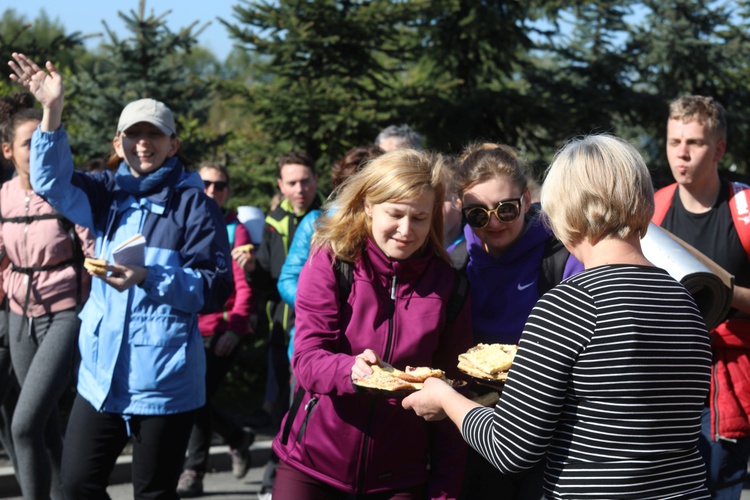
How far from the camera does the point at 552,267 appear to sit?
3.73 meters

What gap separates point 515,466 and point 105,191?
8.39 ft

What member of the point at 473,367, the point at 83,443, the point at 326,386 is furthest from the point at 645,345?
the point at 83,443

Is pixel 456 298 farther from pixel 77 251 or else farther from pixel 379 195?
pixel 77 251

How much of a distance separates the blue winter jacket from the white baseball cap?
214mm

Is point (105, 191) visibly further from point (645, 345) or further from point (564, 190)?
point (645, 345)

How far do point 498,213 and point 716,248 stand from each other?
4.26 feet

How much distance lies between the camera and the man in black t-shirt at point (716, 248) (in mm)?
4270

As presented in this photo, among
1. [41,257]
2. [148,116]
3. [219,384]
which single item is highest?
[148,116]

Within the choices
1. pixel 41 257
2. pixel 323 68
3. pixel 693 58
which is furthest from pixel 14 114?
pixel 693 58

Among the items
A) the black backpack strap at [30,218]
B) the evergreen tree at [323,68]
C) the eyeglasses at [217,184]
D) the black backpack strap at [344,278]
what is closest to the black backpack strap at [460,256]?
the black backpack strap at [344,278]

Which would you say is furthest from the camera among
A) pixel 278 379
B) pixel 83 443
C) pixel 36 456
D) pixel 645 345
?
pixel 278 379

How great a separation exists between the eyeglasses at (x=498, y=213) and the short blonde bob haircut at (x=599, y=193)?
3.71 feet

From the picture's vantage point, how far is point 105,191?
429cm

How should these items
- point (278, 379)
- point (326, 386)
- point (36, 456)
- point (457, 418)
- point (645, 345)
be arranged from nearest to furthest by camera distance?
point (645, 345), point (457, 418), point (326, 386), point (36, 456), point (278, 379)
